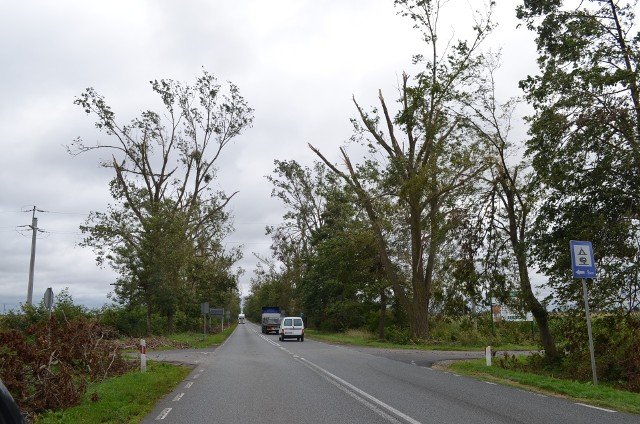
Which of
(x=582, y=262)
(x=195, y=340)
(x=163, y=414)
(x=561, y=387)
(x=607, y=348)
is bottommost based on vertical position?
(x=195, y=340)

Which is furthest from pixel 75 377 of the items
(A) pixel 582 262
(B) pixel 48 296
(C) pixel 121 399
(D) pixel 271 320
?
(D) pixel 271 320

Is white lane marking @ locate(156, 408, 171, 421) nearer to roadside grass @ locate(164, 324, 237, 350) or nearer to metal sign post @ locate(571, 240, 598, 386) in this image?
metal sign post @ locate(571, 240, 598, 386)

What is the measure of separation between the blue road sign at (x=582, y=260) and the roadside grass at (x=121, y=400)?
31.9 ft

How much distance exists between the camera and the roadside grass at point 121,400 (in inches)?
357

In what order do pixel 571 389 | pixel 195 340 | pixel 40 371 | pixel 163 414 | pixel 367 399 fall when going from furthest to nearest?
pixel 195 340 < pixel 571 389 < pixel 367 399 < pixel 40 371 < pixel 163 414

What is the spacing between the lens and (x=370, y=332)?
160 ft

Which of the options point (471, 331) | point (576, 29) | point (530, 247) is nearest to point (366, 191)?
point (471, 331)

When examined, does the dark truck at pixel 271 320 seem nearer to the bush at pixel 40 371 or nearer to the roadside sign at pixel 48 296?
the roadside sign at pixel 48 296

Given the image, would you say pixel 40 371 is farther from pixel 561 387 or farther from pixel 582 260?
pixel 582 260

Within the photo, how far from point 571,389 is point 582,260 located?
9.61 ft

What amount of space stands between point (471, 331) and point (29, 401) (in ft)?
95.1

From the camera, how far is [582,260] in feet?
42.7

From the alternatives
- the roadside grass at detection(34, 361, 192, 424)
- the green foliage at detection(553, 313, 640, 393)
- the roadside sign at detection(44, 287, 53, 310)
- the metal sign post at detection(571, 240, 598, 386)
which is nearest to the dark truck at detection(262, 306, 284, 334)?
the roadside sign at detection(44, 287, 53, 310)

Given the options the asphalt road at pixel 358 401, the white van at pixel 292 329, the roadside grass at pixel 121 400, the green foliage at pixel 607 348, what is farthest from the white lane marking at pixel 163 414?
the white van at pixel 292 329
